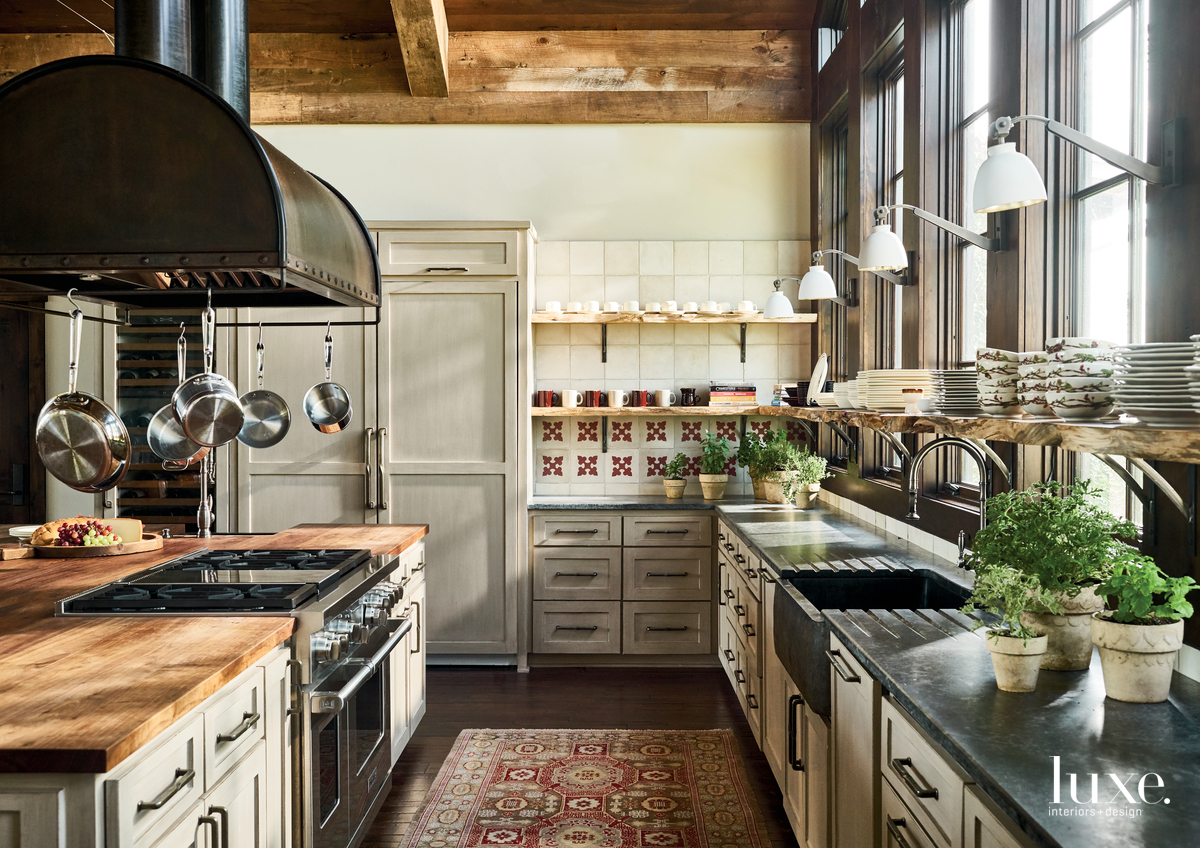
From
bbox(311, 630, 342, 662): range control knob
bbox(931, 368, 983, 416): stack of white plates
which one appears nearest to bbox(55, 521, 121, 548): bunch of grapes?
bbox(311, 630, 342, 662): range control knob

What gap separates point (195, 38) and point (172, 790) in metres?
2.07

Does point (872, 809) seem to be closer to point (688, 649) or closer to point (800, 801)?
point (800, 801)

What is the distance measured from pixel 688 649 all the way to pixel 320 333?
101 inches

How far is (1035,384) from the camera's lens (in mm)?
1638

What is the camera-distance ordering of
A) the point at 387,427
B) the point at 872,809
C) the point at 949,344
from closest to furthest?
the point at 872,809, the point at 949,344, the point at 387,427

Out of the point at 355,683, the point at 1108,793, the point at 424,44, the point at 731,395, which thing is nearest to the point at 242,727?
the point at 355,683

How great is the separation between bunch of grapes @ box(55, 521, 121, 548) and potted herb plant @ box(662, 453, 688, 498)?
110 inches

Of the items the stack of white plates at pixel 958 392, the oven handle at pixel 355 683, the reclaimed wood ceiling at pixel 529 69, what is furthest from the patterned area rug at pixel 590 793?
the reclaimed wood ceiling at pixel 529 69

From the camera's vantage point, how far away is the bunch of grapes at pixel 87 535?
3.04 metres

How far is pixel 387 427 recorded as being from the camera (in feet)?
15.2

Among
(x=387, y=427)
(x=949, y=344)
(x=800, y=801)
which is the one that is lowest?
(x=800, y=801)

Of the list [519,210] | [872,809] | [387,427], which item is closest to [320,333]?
[387,427]

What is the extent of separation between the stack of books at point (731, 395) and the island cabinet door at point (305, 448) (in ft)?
6.13

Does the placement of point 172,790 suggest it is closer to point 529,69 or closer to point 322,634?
point 322,634
